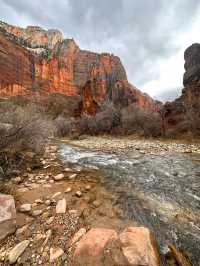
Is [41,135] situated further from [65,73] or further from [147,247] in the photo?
[65,73]

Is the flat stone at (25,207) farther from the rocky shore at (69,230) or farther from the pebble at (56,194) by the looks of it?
the pebble at (56,194)

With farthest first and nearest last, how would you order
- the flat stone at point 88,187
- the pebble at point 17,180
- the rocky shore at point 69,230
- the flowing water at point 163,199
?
1. the pebble at point 17,180
2. the flat stone at point 88,187
3. the flowing water at point 163,199
4. the rocky shore at point 69,230

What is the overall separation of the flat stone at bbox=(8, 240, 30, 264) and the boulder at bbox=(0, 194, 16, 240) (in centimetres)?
23

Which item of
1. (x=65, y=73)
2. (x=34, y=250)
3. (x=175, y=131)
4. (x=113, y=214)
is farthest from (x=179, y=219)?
(x=65, y=73)

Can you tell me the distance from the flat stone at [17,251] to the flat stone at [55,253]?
0.99 feet

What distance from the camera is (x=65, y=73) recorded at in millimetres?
47312

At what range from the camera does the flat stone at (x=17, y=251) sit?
152 centimetres

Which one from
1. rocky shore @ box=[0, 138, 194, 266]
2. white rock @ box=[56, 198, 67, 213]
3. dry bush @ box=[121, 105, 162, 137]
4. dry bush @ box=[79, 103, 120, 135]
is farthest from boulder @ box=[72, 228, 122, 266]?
dry bush @ box=[79, 103, 120, 135]

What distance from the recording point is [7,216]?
2043 mm

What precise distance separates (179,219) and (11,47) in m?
46.4

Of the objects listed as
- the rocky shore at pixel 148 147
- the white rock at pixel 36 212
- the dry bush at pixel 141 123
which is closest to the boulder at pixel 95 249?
the white rock at pixel 36 212

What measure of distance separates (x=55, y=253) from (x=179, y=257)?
1.27 metres

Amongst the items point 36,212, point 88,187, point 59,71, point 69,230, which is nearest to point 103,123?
point 88,187

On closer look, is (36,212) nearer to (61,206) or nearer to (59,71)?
(61,206)
